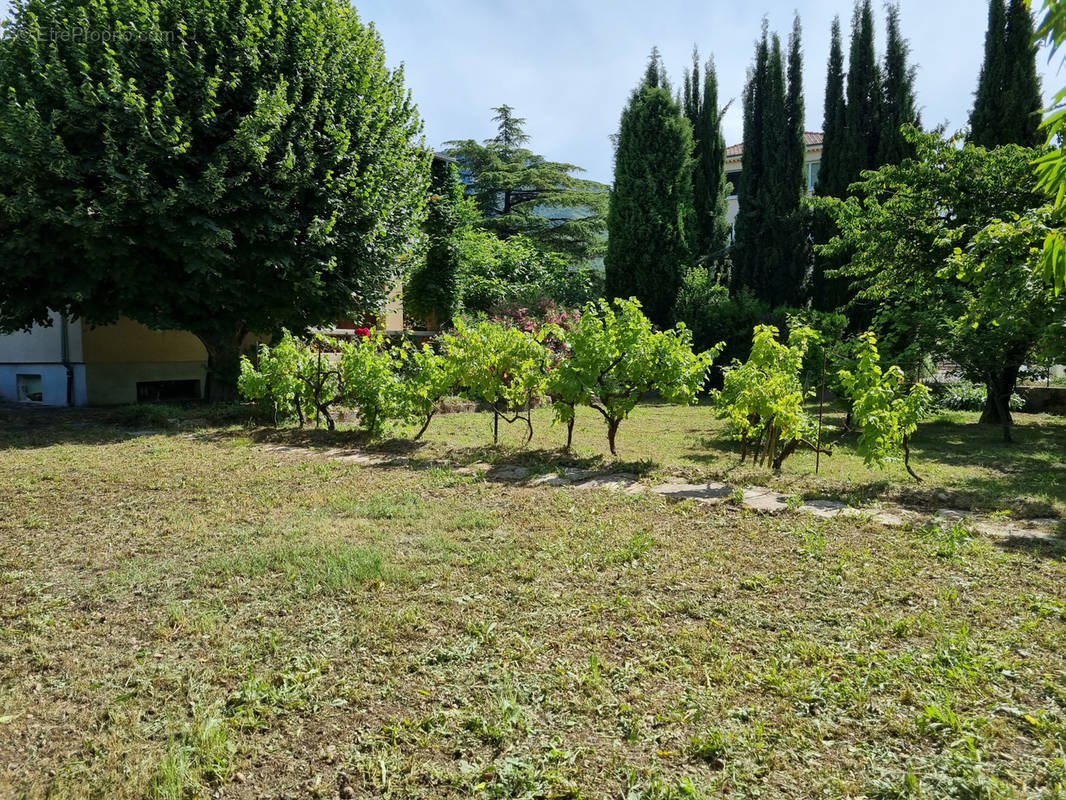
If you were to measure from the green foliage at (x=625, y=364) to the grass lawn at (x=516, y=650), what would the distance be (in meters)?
1.82

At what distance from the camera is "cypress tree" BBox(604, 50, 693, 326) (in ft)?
65.3

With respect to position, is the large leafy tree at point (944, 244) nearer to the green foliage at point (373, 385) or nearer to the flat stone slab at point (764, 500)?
the flat stone slab at point (764, 500)

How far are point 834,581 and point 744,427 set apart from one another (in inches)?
146

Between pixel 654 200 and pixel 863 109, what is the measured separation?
21.7ft

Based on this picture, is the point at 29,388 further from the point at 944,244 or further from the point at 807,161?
the point at 807,161

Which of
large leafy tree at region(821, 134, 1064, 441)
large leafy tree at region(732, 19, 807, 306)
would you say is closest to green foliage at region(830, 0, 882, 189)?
large leafy tree at region(732, 19, 807, 306)

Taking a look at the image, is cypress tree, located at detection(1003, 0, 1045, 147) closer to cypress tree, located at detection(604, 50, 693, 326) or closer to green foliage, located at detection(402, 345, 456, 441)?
cypress tree, located at detection(604, 50, 693, 326)

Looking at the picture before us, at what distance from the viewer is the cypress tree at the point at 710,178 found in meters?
22.4

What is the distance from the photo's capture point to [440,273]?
17.8 m

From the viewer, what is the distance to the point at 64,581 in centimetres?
364

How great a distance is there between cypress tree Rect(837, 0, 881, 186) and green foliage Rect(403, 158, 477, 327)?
11584 mm

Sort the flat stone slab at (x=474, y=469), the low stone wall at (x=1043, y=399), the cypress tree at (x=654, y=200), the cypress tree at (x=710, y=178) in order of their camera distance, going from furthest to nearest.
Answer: the cypress tree at (x=710, y=178)
the cypress tree at (x=654, y=200)
the low stone wall at (x=1043, y=399)
the flat stone slab at (x=474, y=469)

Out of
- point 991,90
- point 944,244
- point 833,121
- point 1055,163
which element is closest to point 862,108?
point 833,121

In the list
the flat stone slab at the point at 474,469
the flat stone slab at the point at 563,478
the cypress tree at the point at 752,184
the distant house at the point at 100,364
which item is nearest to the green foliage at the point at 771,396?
the flat stone slab at the point at 563,478
